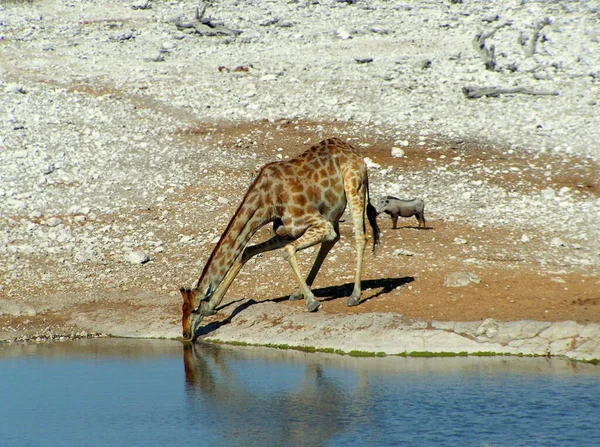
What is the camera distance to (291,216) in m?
14.9

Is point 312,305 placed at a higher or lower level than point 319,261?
lower

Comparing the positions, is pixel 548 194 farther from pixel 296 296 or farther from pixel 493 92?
pixel 296 296

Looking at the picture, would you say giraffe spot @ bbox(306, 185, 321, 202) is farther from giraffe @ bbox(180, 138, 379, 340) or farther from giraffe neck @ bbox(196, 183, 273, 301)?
giraffe neck @ bbox(196, 183, 273, 301)

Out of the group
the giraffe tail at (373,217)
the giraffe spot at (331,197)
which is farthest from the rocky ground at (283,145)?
the giraffe spot at (331,197)

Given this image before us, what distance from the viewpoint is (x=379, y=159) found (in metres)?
23.6

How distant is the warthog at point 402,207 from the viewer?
19.4m

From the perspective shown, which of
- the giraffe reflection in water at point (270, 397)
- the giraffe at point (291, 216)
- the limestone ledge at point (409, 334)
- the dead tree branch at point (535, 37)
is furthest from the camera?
the dead tree branch at point (535, 37)

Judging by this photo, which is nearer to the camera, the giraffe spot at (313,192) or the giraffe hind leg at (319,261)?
the giraffe spot at (313,192)

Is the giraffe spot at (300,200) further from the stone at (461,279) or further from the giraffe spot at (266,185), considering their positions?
the stone at (461,279)

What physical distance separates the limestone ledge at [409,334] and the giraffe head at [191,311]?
1.17 feet

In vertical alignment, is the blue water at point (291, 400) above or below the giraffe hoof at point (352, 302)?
below

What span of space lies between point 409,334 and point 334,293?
2762 mm

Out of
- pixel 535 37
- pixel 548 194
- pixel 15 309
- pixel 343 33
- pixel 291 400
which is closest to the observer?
pixel 291 400

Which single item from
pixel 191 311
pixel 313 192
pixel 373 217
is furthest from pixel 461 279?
pixel 191 311
